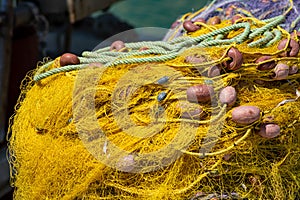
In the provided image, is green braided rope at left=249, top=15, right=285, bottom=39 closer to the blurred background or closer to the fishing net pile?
the fishing net pile

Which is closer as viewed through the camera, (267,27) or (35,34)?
(267,27)

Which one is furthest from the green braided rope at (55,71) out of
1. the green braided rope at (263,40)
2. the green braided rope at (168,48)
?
the green braided rope at (263,40)

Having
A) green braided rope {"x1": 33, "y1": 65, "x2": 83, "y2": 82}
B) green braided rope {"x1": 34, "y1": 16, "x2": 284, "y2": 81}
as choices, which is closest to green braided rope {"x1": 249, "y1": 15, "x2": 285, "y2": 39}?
green braided rope {"x1": 34, "y1": 16, "x2": 284, "y2": 81}

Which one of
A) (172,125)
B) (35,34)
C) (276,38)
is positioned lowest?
(35,34)

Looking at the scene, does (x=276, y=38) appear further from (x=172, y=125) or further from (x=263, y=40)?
(x=172, y=125)

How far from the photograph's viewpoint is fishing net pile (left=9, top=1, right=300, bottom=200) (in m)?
1.12

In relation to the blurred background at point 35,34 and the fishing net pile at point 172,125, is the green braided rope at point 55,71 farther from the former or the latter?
the blurred background at point 35,34

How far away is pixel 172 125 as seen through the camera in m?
1.12

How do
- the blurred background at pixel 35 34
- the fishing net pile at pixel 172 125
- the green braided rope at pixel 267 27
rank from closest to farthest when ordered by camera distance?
the fishing net pile at pixel 172 125, the green braided rope at pixel 267 27, the blurred background at pixel 35 34

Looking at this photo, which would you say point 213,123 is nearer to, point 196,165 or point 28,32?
point 196,165

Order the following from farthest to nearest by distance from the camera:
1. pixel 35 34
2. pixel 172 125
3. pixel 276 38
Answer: pixel 35 34, pixel 276 38, pixel 172 125

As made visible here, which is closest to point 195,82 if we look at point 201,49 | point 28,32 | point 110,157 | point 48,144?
point 201,49

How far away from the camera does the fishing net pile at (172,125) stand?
3.66 ft

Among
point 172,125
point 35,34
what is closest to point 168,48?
point 172,125
